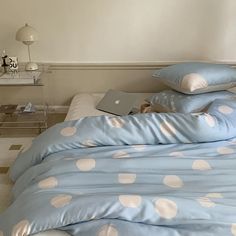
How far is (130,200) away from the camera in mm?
1156

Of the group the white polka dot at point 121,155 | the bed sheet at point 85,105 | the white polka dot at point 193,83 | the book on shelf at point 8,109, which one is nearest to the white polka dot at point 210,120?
the white polka dot at point 193,83

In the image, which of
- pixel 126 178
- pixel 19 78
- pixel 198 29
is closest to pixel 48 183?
pixel 126 178

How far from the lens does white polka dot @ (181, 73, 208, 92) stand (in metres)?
1.98

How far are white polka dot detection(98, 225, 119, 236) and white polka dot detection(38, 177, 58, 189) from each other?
29cm

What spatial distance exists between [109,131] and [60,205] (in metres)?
0.55

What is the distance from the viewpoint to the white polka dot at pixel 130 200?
114cm

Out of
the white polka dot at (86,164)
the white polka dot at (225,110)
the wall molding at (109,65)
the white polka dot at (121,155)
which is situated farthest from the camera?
the wall molding at (109,65)

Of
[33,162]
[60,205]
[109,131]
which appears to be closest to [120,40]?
[109,131]

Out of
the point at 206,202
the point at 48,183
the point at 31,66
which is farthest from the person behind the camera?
the point at 31,66

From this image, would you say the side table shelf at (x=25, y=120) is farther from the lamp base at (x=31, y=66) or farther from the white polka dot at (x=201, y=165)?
the white polka dot at (x=201, y=165)

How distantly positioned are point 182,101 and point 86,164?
2.59 ft

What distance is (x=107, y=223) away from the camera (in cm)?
109

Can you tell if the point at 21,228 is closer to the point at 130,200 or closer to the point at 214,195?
the point at 130,200

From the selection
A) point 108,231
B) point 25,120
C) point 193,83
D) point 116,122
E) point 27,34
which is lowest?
point 25,120
